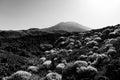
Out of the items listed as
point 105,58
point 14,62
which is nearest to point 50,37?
point 14,62

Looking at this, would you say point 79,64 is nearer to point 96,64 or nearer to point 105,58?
point 96,64

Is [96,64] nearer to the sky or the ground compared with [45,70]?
nearer to the sky

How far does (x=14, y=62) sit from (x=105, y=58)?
1137 centimetres

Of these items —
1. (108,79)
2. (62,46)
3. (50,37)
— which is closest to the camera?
(108,79)

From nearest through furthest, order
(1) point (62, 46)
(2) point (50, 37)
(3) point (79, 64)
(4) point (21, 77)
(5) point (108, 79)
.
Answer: (5) point (108, 79)
(4) point (21, 77)
(3) point (79, 64)
(1) point (62, 46)
(2) point (50, 37)

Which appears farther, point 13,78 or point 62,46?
point 62,46

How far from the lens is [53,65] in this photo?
1898 centimetres

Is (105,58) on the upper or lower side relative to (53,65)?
upper

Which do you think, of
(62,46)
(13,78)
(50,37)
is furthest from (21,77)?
(50,37)

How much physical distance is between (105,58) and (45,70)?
6673 millimetres

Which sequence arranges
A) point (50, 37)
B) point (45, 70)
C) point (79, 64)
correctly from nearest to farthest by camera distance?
1. point (79, 64)
2. point (45, 70)
3. point (50, 37)

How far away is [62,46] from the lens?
32.0m

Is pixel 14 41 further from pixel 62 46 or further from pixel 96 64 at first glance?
pixel 96 64

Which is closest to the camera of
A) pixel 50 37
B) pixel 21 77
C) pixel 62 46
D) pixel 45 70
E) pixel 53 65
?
pixel 21 77
